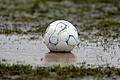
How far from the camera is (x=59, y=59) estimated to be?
1247 cm

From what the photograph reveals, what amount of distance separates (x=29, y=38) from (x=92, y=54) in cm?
345

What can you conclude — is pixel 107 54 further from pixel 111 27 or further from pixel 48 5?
pixel 48 5

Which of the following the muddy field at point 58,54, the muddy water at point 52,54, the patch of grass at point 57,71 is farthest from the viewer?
the muddy water at point 52,54

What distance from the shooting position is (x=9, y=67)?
10.9 meters

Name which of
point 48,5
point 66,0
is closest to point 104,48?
point 48,5

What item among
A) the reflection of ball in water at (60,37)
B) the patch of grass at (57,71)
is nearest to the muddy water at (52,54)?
the reflection of ball in water at (60,37)

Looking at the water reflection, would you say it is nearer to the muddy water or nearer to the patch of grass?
the muddy water

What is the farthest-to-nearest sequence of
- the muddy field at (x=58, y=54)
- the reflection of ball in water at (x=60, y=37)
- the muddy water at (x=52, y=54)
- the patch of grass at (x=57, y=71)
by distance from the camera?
1. the reflection of ball in water at (x=60, y=37)
2. the muddy water at (x=52, y=54)
3. the muddy field at (x=58, y=54)
4. the patch of grass at (x=57, y=71)

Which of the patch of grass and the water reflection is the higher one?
the water reflection

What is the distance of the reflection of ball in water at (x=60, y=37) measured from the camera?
13164mm

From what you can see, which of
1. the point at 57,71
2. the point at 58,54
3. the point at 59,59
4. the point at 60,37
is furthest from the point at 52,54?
the point at 57,71

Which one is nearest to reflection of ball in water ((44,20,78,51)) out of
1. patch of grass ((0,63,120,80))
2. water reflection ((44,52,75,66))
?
water reflection ((44,52,75,66))

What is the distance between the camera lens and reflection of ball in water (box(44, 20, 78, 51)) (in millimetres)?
13164

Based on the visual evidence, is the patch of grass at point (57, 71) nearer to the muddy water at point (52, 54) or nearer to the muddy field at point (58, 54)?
the muddy field at point (58, 54)
